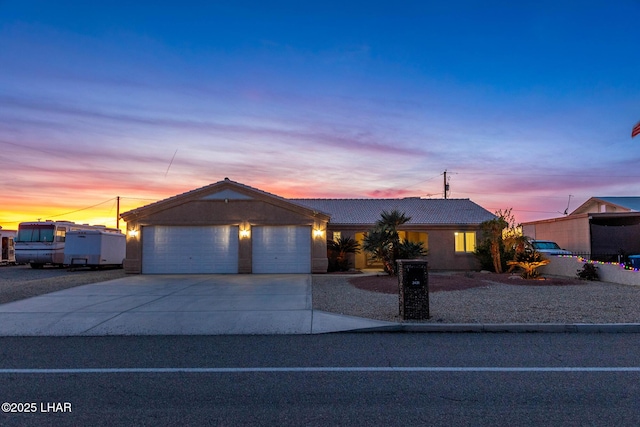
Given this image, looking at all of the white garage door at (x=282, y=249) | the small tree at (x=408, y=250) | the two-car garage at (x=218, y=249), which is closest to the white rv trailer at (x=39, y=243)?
the two-car garage at (x=218, y=249)

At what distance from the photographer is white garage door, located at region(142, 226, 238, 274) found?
69.1 ft

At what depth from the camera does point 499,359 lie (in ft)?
21.1

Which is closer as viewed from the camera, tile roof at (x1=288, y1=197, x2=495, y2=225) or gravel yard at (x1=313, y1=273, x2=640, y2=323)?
gravel yard at (x1=313, y1=273, x2=640, y2=323)

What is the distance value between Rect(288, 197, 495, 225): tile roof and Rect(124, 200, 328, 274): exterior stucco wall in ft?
7.94

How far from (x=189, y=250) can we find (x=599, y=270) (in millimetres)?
17280

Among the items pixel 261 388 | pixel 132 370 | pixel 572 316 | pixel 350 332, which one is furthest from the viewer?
pixel 572 316

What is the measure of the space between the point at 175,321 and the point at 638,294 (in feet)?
41.5

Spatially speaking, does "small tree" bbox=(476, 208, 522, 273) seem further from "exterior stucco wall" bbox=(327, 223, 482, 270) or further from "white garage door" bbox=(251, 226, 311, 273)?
"white garage door" bbox=(251, 226, 311, 273)

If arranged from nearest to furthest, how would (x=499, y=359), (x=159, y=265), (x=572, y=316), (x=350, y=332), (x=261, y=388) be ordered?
(x=261, y=388)
(x=499, y=359)
(x=350, y=332)
(x=572, y=316)
(x=159, y=265)

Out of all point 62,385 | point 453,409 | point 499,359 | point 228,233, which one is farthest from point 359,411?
point 228,233

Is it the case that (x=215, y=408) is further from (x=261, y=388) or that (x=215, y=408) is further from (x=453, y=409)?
(x=453, y=409)

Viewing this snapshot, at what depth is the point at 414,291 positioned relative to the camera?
353 inches

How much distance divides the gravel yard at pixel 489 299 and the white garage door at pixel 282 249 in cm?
345

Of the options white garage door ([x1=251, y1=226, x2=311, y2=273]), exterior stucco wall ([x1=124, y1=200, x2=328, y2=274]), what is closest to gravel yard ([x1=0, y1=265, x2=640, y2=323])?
white garage door ([x1=251, y1=226, x2=311, y2=273])
